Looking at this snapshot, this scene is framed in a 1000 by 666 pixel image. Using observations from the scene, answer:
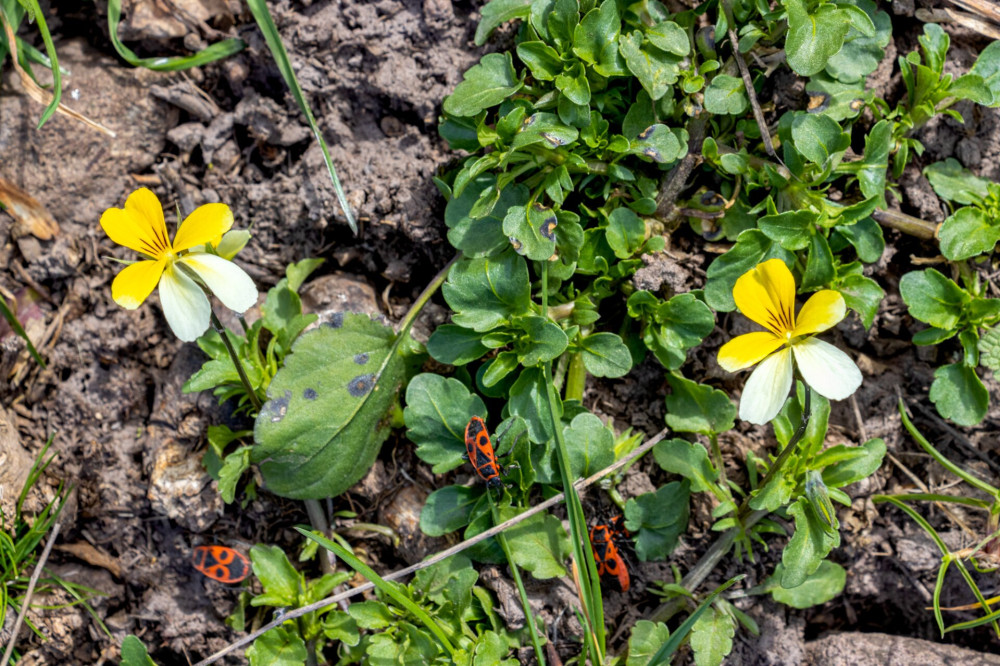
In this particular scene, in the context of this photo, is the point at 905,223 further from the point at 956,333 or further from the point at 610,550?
the point at 610,550

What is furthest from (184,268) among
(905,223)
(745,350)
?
(905,223)

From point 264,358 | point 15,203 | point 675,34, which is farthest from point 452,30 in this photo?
point 15,203

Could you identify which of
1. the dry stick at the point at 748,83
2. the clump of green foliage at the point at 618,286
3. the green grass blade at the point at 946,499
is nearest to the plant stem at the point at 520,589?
the clump of green foliage at the point at 618,286

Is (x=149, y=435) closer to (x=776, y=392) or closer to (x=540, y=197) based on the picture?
(x=540, y=197)

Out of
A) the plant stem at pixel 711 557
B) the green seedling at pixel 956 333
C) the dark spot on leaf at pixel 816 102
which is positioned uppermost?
the dark spot on leaf at pixel 816 102

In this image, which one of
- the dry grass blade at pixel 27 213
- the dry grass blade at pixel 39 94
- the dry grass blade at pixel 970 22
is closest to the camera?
the dry grass blade at pixel 970 22

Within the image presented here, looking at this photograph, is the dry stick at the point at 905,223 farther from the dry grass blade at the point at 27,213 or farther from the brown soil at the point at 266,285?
the dry grass blade at the point at 27,213

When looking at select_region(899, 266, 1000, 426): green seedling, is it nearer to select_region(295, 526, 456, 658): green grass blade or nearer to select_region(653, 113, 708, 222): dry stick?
select_region(653, 113, 708, 222): dry stick

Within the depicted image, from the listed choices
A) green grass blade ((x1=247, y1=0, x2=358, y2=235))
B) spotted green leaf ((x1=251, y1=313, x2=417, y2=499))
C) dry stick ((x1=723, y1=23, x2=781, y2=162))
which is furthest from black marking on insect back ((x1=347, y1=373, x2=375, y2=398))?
dry stick ((x1=723, y1=23, x2=781, y2=162))
